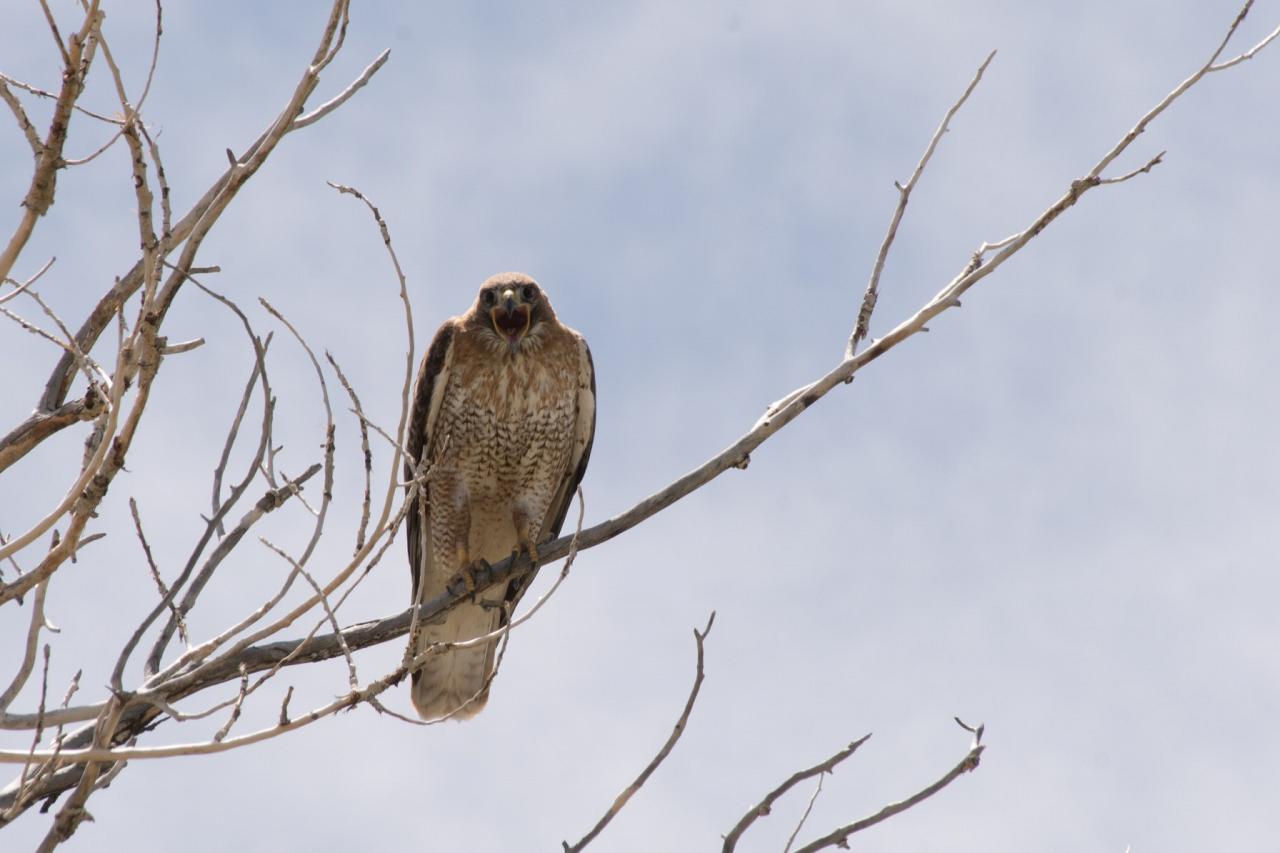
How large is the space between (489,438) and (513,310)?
0.71m

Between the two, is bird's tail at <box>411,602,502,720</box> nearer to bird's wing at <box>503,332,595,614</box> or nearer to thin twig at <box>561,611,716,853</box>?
bird's wing at <box>503,332,595,614</box>

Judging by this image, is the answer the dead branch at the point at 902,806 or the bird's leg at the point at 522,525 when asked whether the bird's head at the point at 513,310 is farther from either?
the dead branch at the point at 902,806

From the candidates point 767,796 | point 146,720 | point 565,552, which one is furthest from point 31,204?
point 565,552

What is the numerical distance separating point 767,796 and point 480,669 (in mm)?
4354

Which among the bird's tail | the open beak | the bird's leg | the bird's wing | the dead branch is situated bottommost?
the dead branch

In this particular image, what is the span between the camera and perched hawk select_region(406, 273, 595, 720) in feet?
24.5

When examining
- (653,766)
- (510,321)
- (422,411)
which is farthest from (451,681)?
(653,766)

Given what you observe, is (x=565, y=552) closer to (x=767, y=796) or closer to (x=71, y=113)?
(x=767, y=796)

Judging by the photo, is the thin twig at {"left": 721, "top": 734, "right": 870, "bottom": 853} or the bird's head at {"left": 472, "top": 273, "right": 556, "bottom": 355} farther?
the bird's head at {"left": 472, "top": 273, "right": 556, "bottom": 355}

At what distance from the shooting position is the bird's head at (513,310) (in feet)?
24.9

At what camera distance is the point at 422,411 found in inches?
298

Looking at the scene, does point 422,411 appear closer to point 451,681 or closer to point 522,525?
point 522,525

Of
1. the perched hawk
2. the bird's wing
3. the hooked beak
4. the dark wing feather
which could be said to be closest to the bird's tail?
the perched hawk

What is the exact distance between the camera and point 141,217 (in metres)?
2.95
